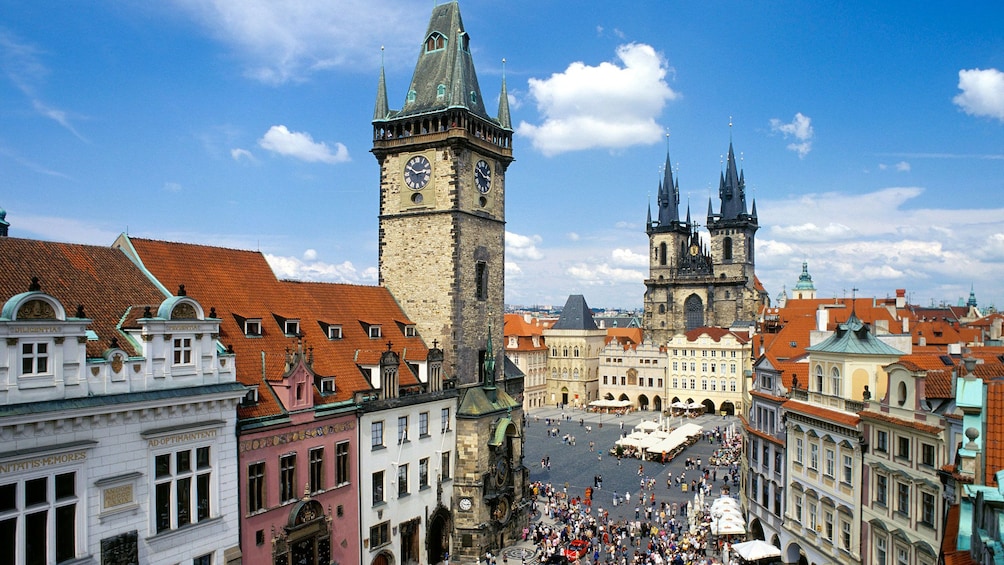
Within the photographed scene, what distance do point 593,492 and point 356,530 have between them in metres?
25.9

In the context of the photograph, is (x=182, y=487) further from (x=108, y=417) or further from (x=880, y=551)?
(x=880, y=551)

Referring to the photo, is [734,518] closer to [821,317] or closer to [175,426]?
[821,317]

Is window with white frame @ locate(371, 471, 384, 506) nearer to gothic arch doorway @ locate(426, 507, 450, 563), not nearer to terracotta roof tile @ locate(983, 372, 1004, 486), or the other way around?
gothic arch doorway @ locate(426, 507, 450, 563)

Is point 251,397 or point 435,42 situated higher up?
point 435,42

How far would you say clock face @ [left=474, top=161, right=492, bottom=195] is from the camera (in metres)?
41.3

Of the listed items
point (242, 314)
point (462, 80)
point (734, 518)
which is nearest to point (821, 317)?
point (734, 518)

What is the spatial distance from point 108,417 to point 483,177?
25.0 meters

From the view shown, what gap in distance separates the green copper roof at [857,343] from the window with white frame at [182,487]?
84.1 ft

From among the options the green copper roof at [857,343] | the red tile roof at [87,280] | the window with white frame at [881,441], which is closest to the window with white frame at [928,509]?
the window with white frame at [881,441]

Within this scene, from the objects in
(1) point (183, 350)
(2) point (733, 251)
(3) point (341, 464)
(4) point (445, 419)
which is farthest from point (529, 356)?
(1) point (183, 350)

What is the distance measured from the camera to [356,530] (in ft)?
103

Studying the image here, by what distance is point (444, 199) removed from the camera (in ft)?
130

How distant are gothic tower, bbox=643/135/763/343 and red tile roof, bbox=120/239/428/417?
8434 cm

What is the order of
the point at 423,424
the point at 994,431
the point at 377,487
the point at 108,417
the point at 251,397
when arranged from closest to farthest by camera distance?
the point at 994,431 < the point at 108,417 < the point at 251,397 < the point at 377,487 < the point at 423,424
